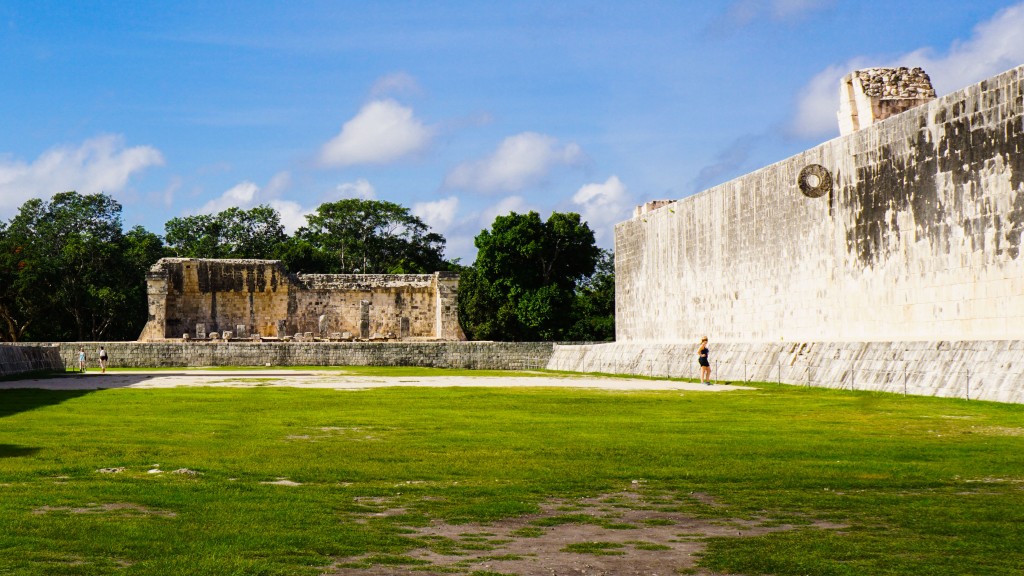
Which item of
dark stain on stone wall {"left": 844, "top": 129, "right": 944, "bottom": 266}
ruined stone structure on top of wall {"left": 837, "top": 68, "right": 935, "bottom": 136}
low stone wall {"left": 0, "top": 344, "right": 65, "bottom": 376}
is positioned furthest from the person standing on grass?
low stone wall {"left": 0, "top": 344, "right": 65, "bottom": 376}

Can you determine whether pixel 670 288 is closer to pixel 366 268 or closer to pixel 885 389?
pixel 885 389

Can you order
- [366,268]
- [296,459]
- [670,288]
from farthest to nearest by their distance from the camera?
1. [366,268]
2. [670,288]
3. [296,459]

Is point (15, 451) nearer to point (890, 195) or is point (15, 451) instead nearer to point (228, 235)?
point (890, 195)

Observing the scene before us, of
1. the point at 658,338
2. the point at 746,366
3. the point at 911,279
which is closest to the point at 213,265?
the point at 658,338

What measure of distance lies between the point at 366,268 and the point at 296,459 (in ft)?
219

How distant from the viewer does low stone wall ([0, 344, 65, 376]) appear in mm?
26891

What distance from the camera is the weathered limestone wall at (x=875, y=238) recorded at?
1833cm

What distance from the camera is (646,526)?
6.38 meters

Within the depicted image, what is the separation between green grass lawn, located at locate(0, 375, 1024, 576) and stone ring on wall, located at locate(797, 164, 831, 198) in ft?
32.0

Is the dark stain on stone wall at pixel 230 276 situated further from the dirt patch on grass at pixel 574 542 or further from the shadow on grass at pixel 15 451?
the dirt patch on grass at pixel 574 542

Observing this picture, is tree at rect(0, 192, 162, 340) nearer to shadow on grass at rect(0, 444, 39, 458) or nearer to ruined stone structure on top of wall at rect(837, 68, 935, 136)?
ruined stone structure on top of wall at rect(837, 68, 935, 136)

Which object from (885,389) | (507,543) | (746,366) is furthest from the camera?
(746,366)

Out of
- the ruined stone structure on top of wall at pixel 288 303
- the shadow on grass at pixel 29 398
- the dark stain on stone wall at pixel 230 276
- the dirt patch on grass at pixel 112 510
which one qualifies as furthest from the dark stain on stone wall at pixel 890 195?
the dark stain on stone wall at pixel 230 276

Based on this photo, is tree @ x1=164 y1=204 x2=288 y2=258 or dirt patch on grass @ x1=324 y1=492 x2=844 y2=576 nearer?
Answer: dirt patch on grass @ x1=324 y1=492 x2=844 y2=576
